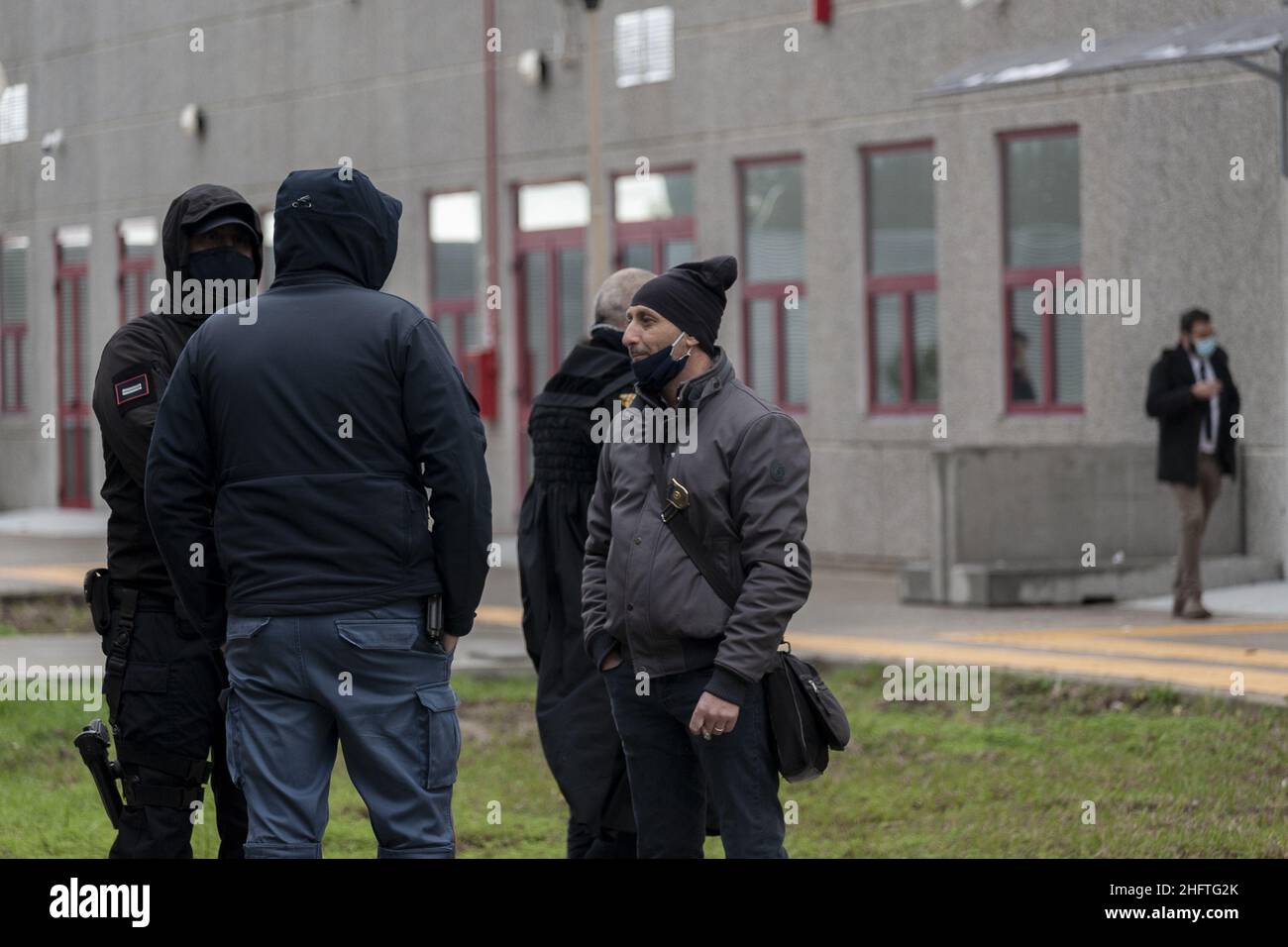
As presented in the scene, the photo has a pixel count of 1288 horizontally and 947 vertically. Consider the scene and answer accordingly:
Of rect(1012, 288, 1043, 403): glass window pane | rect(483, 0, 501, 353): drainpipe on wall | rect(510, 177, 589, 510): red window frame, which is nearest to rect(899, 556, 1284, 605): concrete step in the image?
rect(1012, 288, 1043, 403): glass window pane

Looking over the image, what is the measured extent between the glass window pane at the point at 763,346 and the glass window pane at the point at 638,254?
4.33ft

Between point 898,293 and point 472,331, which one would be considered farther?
point 472,331

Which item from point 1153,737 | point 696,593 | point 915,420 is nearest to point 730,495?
point 696,593

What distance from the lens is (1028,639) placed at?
41.9 feet

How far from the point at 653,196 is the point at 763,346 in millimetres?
1956

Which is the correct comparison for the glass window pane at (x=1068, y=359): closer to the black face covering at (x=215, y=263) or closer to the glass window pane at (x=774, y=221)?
the glass window pane at (x=774, y=221)

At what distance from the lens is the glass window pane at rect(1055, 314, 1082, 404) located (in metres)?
17.0

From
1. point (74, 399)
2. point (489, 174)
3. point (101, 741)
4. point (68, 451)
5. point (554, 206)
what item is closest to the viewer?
point (101, 741)

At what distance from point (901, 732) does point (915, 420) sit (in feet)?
26.4

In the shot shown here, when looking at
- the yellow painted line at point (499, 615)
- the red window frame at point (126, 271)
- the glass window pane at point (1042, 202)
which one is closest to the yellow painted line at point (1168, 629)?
the yellow painted line at point (499, 615)

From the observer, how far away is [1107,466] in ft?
51.0

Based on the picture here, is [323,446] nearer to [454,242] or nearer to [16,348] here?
[454,242]

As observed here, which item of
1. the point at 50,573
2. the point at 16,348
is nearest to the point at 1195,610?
the point at 50,573
